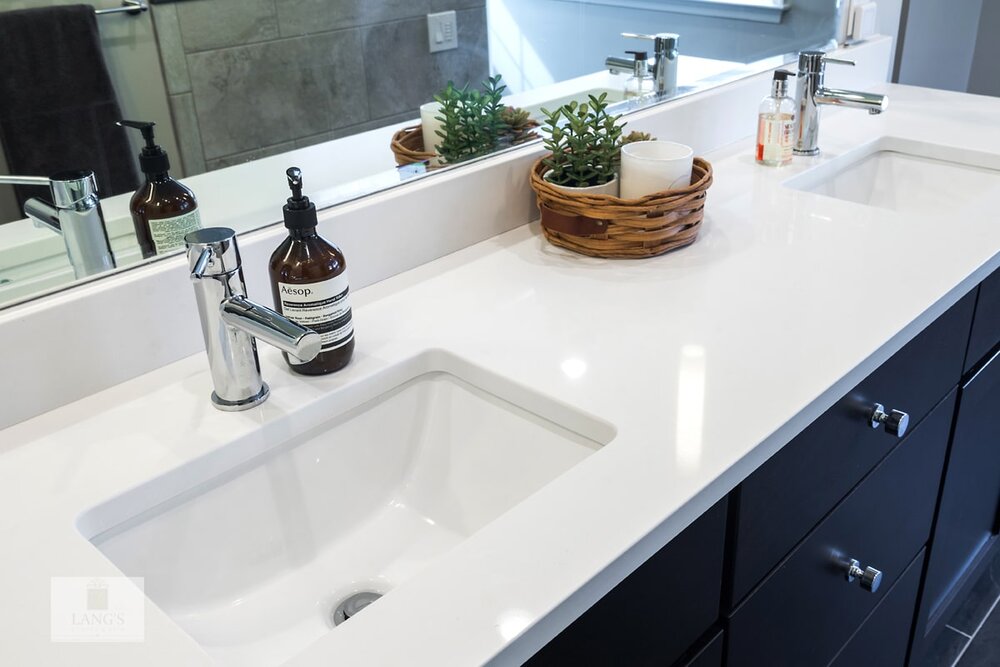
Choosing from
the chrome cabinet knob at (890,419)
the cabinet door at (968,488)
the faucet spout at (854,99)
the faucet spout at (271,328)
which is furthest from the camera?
the faucet spout at (854,99)

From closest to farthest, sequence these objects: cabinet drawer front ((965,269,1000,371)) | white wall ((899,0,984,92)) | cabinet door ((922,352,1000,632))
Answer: cabinet drawer front ((965,269,1000,371))
cabinet door ((922,352,1000,632))
white wall ((899,0,984,92))

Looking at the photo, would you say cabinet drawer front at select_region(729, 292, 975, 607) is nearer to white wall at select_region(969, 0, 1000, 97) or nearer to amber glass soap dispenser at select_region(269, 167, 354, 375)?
amber glass soap dispenser at select_region(269, 167, 354, 375)

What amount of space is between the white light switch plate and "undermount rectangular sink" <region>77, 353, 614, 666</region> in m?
0.43

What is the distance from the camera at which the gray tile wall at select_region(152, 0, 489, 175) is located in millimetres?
949

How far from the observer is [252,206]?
3.43ft

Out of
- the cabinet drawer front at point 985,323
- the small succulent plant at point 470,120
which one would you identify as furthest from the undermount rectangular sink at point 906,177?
the small succulent plant at point 470,120

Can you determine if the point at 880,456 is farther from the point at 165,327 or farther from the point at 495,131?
the point at 165,327

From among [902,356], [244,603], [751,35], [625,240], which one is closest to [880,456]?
[902,356]

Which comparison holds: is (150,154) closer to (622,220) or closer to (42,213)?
(42,213)

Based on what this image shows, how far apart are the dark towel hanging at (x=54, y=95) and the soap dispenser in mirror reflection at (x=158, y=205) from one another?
3 cm

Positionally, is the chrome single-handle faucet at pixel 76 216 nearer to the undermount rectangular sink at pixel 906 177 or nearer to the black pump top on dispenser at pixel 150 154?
the black pump top on dispenser at pixel 150 154

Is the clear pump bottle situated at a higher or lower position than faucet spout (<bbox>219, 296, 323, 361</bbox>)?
lower

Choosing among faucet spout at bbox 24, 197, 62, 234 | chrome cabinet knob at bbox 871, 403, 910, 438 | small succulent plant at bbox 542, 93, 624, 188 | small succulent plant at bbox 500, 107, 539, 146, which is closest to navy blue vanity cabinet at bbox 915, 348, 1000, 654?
chrome cabinet knob at bbox 871, 403, 910, 438

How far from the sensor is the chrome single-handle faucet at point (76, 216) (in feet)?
2.89
